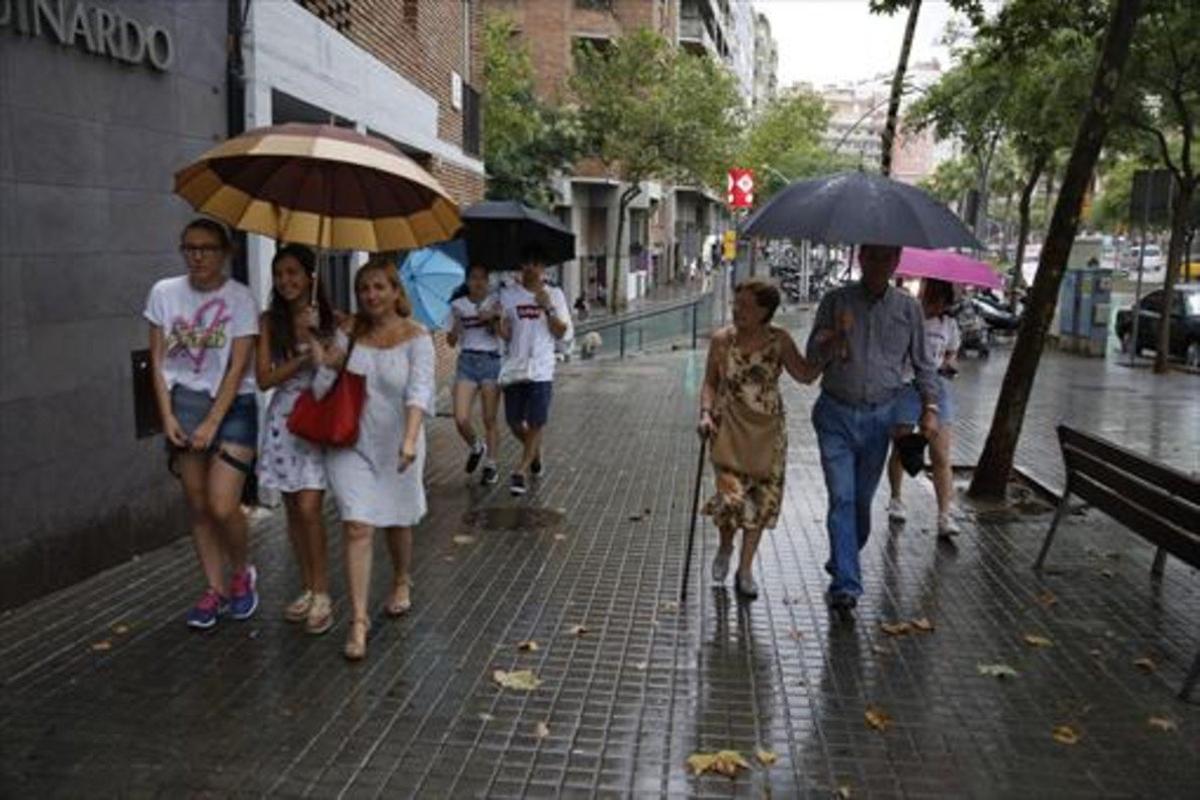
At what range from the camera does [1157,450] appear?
11812mm

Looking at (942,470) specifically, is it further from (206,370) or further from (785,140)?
(785,140)

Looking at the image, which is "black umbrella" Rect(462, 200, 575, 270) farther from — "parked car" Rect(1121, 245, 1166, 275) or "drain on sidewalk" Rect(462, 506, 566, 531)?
"parked car" Rect(1121, 245, 1166, 275)

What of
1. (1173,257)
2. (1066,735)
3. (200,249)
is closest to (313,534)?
(200,249)

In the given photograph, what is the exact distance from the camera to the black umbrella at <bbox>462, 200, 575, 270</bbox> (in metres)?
8.52

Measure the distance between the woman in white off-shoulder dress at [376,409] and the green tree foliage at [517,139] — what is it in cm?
2409

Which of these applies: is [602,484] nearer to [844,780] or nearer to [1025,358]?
[1025,358]

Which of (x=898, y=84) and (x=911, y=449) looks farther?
(x=898, y=84)

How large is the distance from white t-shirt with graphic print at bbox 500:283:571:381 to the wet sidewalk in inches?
51.2

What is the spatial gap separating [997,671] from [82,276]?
185 inches

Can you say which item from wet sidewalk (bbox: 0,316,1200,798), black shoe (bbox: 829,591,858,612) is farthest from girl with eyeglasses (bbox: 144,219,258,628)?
black shoe (bbox: 829,591,858,612)

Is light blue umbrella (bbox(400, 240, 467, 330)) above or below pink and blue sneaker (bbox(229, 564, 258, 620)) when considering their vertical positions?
above

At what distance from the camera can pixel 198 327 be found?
4.99m

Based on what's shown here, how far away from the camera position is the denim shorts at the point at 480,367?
8633 millimetres

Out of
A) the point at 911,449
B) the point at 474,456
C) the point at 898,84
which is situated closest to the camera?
the point at 911,449
